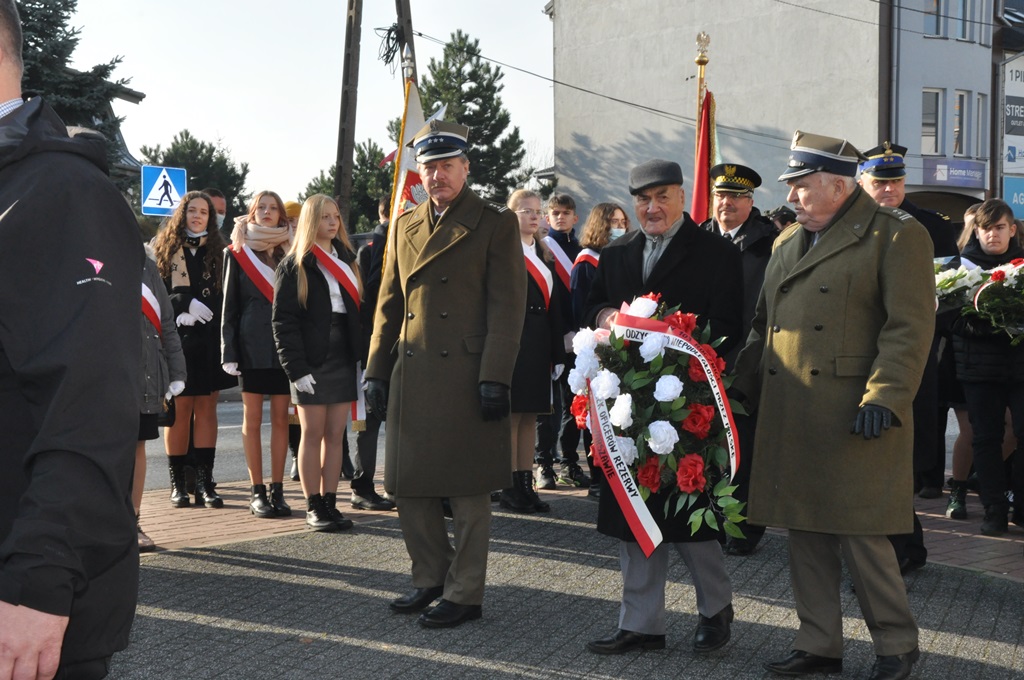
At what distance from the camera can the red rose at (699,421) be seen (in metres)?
4.70

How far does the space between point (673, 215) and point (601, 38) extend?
127ft

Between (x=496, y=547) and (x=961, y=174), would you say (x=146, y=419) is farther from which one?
(x=961, y=174)

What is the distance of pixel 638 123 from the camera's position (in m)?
42.0

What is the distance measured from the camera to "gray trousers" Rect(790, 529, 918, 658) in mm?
4441

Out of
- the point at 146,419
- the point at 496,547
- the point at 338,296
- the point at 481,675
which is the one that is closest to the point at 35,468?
the point at 481,675

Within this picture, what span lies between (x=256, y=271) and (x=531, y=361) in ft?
6.52

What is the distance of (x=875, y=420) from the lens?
13.9ft

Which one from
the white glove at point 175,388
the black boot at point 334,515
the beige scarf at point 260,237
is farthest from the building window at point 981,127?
the white glove at point 175,388

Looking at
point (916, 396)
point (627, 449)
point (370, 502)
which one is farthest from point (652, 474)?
point (370, 502)

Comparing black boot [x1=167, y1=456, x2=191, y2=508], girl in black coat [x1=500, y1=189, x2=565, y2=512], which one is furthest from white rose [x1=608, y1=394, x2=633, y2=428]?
black boot [x1=167, y1=456, x2=191, y2=508]

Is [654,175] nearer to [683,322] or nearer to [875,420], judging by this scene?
[683,322]

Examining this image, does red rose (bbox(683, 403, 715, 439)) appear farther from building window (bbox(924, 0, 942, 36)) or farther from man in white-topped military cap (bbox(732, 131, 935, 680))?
building window (bbox(924, 0, 942, 36))

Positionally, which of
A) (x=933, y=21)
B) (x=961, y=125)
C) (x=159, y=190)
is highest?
Result: (x=933, y=21)

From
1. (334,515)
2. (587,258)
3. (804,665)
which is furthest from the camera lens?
(587,258)
